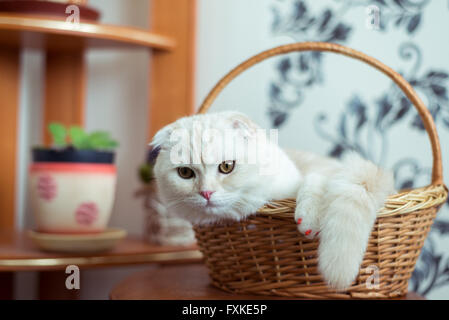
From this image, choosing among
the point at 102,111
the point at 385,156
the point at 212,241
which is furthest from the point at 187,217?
the point at 102,111

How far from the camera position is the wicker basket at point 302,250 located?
0.81 meters

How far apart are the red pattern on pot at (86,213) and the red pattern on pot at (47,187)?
70 millimetres

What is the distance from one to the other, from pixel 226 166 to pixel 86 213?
0.50 metres

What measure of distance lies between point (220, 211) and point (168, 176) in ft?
0.38

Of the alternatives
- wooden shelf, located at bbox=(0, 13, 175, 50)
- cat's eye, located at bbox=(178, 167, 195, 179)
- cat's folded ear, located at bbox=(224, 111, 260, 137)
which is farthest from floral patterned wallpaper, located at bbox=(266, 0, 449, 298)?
cat's eye, located at bbox=(178, 167, 195, 179)

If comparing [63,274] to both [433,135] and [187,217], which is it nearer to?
[187,217]

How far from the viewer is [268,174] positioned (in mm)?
864

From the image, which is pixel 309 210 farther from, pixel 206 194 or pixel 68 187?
pixel 68 187

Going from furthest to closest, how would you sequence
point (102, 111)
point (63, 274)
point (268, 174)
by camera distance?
point (102, 111)
point (63, 274)
point (268, 174)

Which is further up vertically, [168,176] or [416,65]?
[416,65]

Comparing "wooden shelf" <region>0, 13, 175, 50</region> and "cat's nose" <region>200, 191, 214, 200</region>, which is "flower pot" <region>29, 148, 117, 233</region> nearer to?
"wooden shelf" <region>0, 13, 175, 50</region>

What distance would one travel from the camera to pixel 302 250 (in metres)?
0.82

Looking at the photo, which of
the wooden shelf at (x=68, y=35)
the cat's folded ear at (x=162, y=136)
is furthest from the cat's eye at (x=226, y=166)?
the wooden shelf at (x=68, y=35)
